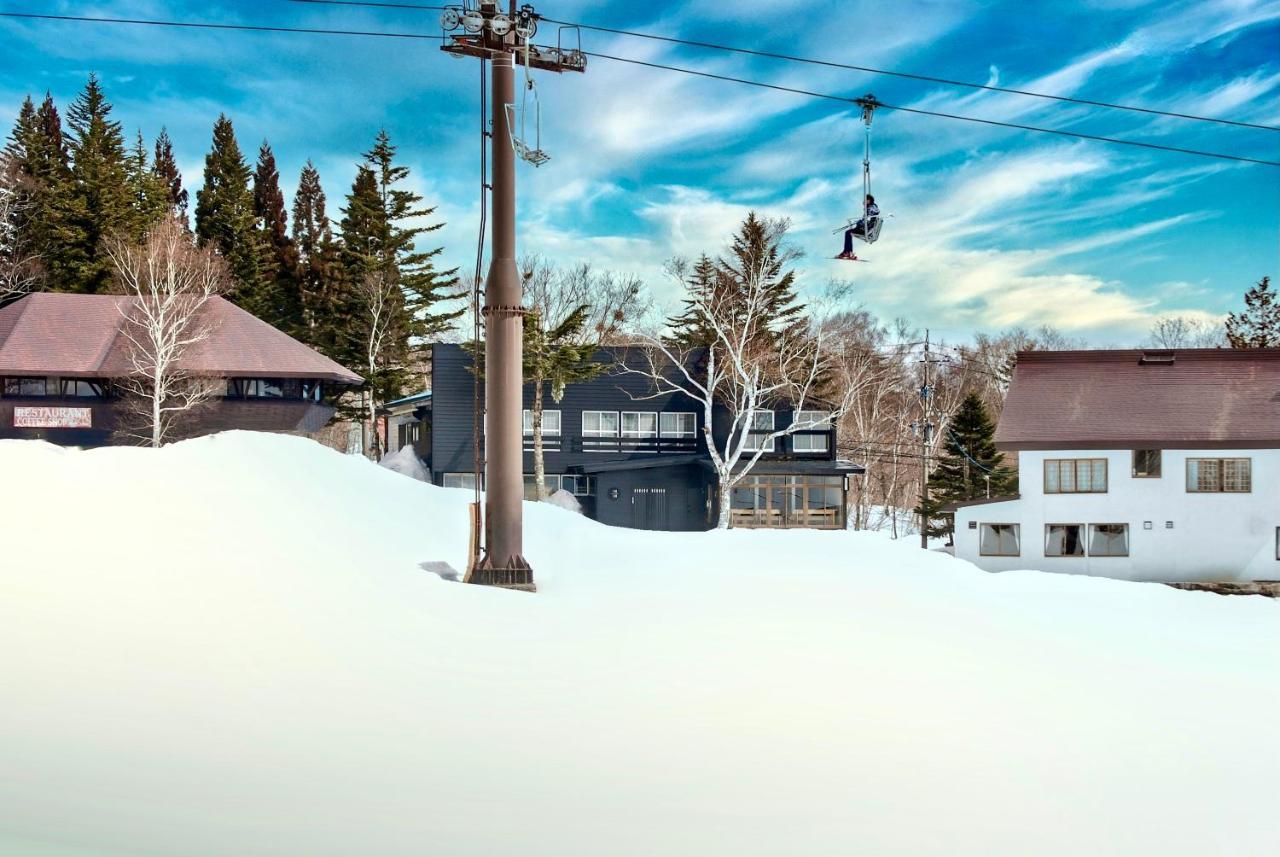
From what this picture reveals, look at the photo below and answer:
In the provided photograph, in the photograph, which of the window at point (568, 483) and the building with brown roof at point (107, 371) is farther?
the window at point (568, 483)

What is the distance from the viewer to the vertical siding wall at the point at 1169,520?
102 ft

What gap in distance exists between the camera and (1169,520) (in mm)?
31266

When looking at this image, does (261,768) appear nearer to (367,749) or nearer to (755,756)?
(367,749)

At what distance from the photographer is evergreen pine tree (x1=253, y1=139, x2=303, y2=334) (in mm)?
52691

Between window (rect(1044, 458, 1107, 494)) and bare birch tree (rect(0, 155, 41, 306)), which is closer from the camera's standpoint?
window (rect(1044, 458, 1107, 494))

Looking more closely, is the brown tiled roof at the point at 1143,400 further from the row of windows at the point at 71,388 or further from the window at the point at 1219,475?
the row of windows at the point at 71,388

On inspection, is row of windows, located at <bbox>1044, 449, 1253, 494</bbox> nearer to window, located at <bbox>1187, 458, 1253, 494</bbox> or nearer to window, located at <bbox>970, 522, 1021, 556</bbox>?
window, located at <bbox>1187, 458, 1253, 494</bbox>

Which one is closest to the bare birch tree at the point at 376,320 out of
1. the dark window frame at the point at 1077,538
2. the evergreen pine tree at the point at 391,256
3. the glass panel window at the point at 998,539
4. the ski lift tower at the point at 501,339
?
the evergreen pine tree at the point at 391,256

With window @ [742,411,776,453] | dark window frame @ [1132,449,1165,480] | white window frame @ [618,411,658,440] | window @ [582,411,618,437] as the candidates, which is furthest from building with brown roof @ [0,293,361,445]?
dark window frame @ [1132,449,1165,480]

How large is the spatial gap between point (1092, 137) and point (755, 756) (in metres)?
15.8

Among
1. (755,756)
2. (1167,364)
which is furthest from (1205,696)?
(1167,364)

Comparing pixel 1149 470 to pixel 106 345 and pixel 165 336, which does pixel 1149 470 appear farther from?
pixel 106 345

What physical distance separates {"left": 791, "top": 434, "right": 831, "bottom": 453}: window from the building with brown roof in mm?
19047

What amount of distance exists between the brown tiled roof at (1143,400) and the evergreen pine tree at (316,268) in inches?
1317
